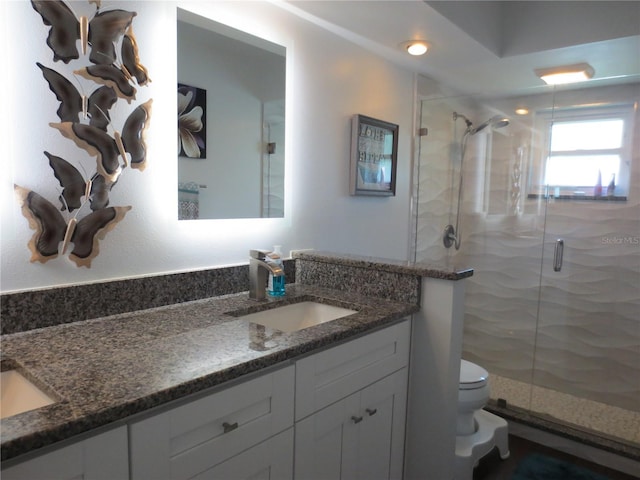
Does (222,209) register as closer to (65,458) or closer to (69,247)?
(69,247)

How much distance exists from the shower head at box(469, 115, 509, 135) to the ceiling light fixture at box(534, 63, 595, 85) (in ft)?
1.15

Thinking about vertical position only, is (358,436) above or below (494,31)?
below

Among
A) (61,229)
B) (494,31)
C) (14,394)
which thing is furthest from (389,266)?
(494,31)

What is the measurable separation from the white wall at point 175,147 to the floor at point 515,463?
1.19 metres

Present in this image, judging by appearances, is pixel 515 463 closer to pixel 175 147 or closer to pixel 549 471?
pixel 549 471

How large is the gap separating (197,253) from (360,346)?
70 cm

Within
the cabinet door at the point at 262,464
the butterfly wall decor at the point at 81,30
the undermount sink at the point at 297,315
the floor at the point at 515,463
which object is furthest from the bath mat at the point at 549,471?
the butterfly wall decor at the point at 81,30

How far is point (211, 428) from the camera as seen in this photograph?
3.27 feet

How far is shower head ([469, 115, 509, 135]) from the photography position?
2982 mm

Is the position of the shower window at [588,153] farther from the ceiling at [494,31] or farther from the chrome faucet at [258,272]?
the chrome faucet at [258,272]

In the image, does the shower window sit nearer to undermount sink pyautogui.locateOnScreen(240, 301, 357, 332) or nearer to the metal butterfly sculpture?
undermount sink pyautogui.locateOnScreen(240, 301, 357, 332)

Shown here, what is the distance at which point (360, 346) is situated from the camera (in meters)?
1.40

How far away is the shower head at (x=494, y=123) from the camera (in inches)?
117

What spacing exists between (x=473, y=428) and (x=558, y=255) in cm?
136
